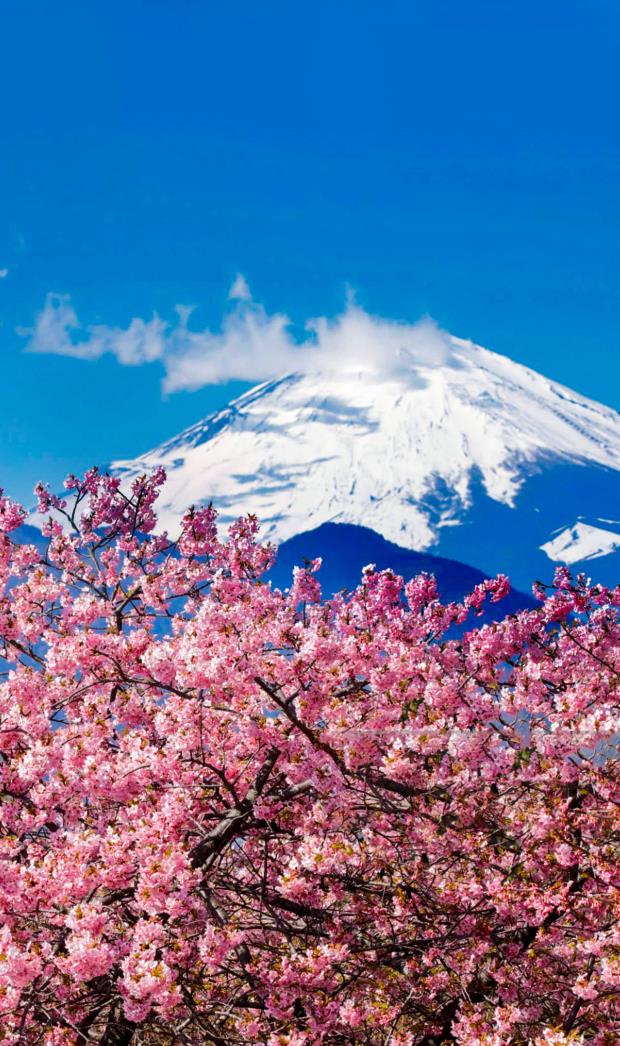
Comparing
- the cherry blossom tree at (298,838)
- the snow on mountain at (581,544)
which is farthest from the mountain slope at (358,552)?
the cherry blossom tree at (298,838)

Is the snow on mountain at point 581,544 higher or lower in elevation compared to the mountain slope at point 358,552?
higher

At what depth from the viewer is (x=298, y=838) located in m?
6.45

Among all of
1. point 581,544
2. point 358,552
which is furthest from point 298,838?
point 581,544

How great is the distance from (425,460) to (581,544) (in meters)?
27.4

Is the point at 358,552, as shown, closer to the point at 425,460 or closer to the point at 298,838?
the point at 425,460

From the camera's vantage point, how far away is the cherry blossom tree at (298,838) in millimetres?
5453

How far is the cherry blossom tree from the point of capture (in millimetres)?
5453

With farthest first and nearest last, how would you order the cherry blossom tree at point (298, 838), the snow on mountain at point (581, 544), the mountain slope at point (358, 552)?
the snow on mountain at point (581, 544)
the mountain slope at point (358, 552)
the cherry blossom tree at point (298, 838)

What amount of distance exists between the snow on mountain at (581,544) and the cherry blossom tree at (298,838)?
5087 inches

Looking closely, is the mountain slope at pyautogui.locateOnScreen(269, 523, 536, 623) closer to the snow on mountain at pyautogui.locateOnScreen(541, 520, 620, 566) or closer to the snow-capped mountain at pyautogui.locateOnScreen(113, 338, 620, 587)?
→ the snow-capped mountain at pyautogui.locateOnScreen(113, 338, 620, 587)

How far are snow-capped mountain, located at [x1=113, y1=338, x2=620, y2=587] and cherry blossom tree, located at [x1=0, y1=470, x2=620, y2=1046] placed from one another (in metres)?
125

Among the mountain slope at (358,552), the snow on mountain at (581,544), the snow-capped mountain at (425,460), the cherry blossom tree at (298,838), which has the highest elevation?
the snow-capped mountain at (425,460)

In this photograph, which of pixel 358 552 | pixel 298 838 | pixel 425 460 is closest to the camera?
pixel 298 838

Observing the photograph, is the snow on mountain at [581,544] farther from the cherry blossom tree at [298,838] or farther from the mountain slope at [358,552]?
the cherry blossom tree at [298,838]
